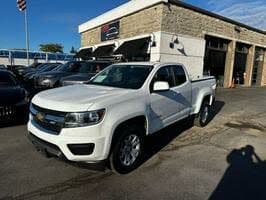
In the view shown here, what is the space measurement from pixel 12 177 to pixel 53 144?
1.00 meters

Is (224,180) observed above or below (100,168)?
below

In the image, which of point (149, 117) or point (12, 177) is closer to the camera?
point (12, 177)

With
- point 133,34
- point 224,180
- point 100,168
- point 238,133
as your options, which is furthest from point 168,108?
point 133,34

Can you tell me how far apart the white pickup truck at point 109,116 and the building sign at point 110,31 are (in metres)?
14.9

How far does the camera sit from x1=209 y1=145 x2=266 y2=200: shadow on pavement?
3557mm

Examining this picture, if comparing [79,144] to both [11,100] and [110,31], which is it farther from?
[110,31]

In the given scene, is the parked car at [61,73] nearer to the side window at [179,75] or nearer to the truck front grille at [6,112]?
the truck front grille at [6,112]

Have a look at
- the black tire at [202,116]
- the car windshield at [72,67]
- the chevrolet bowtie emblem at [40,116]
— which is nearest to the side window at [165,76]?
the black tire at [202,116]

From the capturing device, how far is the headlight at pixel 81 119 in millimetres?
3414

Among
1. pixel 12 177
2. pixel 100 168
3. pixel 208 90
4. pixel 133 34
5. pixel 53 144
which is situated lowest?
pixel 12 177

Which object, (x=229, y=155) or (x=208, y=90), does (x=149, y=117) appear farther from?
(x=208, y=90)

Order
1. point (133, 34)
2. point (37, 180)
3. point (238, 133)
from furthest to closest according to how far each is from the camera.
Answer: point (133, 34), point (238, 133), point (37, 180)

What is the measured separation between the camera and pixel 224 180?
13.1ft

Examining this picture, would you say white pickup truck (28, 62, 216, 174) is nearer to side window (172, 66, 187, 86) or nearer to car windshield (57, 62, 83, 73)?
side window (172, 66, 187, 86)
